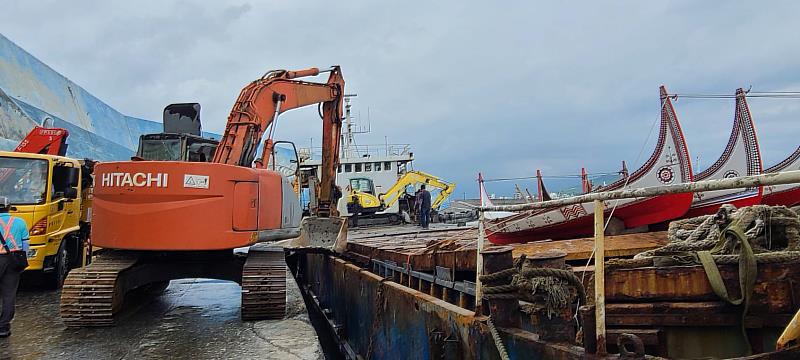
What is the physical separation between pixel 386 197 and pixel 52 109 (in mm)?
12759

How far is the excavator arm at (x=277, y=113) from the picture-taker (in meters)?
6.78

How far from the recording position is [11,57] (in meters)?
16.7

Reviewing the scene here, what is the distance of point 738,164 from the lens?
16.7ft

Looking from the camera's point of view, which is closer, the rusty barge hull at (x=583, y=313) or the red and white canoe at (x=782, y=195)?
the rusty barge hull at (x=583, y=313)

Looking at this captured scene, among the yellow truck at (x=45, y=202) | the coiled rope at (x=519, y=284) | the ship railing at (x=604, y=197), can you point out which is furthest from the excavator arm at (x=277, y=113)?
the ship railing at (x=604, y=197)

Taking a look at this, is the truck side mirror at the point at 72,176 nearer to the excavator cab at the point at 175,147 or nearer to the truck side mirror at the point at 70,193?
the truck side mirror at the point at 70,193

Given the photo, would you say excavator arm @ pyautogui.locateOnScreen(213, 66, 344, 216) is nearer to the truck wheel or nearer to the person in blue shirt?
the person in blue shirt

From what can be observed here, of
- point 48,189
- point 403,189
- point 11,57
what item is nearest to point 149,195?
point 48,189

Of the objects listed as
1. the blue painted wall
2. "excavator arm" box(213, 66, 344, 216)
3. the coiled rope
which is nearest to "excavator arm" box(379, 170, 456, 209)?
the blue painted wall

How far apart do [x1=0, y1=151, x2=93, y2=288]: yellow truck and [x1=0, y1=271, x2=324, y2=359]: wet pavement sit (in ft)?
2.72

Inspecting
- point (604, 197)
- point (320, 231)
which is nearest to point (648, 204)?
point (604, 197)

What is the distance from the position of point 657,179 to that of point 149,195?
5.12 m

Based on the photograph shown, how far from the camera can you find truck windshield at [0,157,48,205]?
773 centimetres

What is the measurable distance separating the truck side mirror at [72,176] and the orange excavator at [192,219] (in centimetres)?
188
